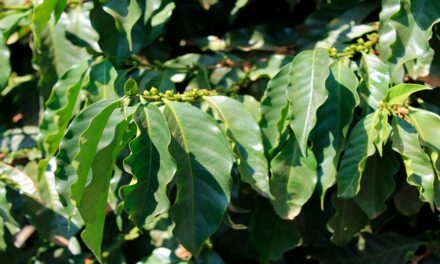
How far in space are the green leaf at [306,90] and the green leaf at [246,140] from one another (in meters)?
0.12

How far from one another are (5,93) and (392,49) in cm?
139

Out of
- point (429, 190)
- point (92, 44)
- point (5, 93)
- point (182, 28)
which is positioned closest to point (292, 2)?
point (182, 28)

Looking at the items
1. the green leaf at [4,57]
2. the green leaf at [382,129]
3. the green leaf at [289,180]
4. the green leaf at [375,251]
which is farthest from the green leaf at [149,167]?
the green leaf at [375,251]

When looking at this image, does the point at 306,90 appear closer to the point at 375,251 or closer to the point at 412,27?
the point at 412,27

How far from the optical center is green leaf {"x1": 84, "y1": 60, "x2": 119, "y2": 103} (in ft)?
6.18

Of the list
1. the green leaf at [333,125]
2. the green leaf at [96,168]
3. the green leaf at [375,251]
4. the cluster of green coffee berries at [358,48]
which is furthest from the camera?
the green leaf at [375,251]

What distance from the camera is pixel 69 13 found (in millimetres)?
2186

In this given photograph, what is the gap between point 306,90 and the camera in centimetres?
167

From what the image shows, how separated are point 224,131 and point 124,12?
37cm

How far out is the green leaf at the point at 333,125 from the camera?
173 centimetres

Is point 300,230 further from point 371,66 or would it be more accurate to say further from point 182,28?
point 182,28

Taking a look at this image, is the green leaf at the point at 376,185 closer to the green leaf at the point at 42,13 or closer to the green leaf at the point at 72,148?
the green leaf at the point at 72,148

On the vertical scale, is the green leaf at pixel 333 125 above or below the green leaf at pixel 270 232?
above

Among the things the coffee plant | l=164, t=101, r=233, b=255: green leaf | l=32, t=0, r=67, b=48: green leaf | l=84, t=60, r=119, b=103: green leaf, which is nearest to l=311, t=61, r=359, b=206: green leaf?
the coffee plant
